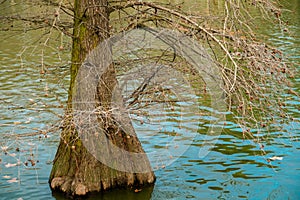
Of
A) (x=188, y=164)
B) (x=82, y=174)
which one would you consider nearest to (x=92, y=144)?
(x=82, y=174)

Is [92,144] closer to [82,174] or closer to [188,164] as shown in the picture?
[82,174]

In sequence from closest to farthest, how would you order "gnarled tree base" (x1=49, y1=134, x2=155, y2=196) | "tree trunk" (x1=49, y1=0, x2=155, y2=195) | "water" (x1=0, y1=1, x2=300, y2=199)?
"tree trunk" (x1=49, y1=0, x2=155, y2=195) → "gnarled tree base" (x1=49, y1=134, x2=155, y2=196) → "water" (x1=0, y1=1, x2=300, y2=199)

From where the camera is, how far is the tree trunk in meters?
9.49

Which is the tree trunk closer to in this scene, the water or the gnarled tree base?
the gnarled tree base

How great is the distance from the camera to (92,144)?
9617 mm

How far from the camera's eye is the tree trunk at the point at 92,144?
949 cm

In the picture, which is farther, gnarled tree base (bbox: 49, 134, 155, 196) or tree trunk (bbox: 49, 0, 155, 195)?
gnarled tree base (bbox: 49, 134, 155, 196)

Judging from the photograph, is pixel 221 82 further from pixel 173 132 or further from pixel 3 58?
pixel 3 58

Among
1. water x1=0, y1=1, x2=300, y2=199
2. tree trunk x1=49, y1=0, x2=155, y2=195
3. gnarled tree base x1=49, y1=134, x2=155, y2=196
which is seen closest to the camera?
tree trunk x1=49, y1=0, x2=155, y2=195

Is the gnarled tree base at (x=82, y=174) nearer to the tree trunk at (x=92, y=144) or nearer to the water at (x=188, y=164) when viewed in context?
the tree trunk at (x=92, y=144)

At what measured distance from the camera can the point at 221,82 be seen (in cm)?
883

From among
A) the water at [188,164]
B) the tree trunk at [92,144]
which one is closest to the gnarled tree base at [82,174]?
the tree trunk at [92,144]

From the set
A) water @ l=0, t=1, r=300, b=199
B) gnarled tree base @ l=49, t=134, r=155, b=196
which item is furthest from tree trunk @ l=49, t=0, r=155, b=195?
water @ l=0, t=1, r=300, b=199

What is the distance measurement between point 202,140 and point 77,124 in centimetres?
528
